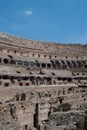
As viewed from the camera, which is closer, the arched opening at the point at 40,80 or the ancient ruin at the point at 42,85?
the ancient ruin at the point at 42,85

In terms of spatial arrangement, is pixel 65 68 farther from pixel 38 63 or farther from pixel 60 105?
pixel 60 105

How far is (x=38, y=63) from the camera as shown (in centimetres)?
4828

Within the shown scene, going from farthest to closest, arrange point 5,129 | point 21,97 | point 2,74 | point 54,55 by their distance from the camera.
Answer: point 54,55
point 2,74
point 21,97
point 5,129

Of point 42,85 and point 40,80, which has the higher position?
point 40,80

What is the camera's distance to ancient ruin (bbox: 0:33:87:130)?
63.0 ft

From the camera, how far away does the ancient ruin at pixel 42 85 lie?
1919cm

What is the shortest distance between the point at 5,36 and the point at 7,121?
35214 millimetres

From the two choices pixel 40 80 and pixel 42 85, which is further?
pixel 40 80

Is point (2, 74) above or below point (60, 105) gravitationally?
above

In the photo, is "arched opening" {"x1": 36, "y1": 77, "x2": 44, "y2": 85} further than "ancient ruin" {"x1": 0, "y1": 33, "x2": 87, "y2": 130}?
Yes

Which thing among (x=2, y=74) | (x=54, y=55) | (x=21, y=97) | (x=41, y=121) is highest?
(x=54, y=55)

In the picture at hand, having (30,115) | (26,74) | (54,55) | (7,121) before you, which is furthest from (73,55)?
(7,121)

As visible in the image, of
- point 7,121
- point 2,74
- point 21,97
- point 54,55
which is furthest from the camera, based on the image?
point 54,55

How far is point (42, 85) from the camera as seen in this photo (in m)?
37.3
